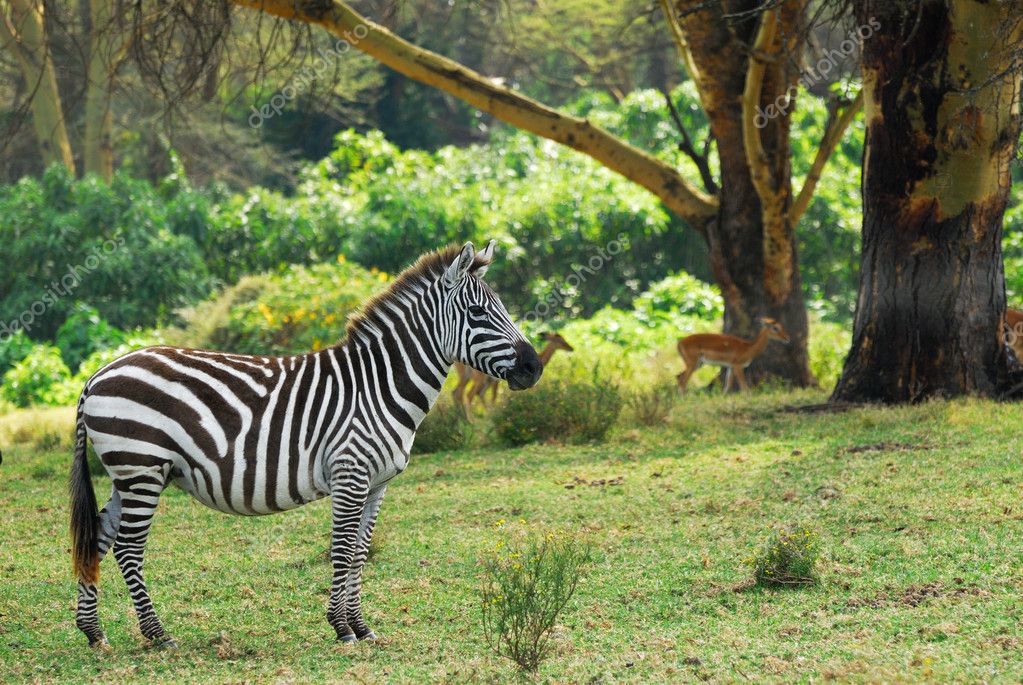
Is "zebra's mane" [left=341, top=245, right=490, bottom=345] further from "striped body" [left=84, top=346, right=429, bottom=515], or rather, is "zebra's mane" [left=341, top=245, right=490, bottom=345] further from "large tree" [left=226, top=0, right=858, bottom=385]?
"large tree" [left=226, top=0, right=858, bottom=385]

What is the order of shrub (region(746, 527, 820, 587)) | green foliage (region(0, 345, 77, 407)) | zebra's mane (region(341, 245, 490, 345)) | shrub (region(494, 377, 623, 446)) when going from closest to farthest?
1. zebra's mane (region(341, 245, 490, 345))
2. shrub (region(746, 527, 820, 587))
3. shrub (region(494, 377, 623, 446))
4. green foliage (region(0, 345, 77, 407))

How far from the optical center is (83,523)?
6469 millimetres

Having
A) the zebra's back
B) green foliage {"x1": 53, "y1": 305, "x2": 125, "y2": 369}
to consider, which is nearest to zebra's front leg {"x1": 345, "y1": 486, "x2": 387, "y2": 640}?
the zebra's back

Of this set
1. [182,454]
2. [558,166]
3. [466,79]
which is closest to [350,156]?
[558,166]

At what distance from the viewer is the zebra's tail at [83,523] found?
6430mm

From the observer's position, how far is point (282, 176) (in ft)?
115

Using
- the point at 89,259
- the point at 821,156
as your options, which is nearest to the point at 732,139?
the point at 821,156

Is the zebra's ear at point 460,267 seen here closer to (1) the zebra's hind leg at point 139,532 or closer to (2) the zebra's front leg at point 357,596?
(2) the zebra's front leg at point 357,596

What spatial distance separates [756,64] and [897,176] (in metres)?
2.12

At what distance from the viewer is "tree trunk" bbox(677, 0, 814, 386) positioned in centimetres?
1455

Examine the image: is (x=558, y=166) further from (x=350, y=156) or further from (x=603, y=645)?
(x=603, y=645)

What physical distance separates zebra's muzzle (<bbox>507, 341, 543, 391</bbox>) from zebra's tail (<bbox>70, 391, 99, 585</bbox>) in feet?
7.48

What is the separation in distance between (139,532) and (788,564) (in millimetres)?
3604

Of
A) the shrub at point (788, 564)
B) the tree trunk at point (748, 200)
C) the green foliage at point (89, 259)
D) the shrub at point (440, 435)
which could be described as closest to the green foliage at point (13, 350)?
the green foliage at point (89, 259)
